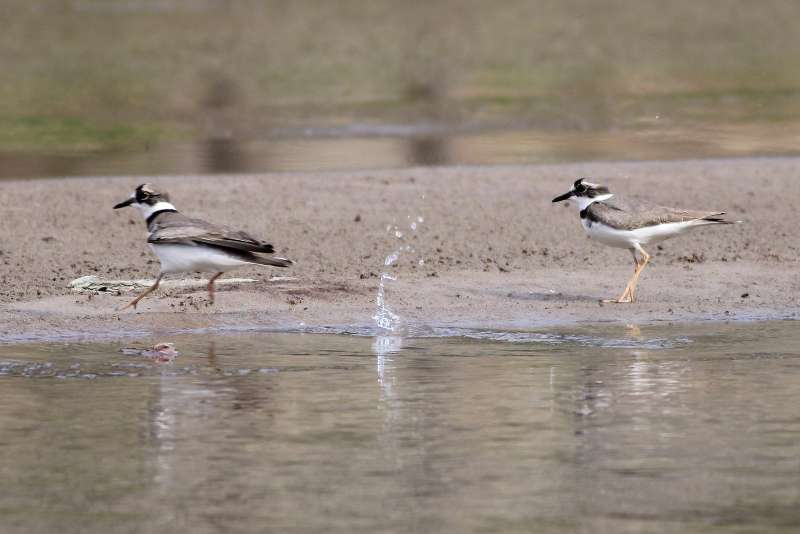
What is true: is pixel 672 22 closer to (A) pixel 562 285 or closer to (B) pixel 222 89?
(B) pixel 222 89

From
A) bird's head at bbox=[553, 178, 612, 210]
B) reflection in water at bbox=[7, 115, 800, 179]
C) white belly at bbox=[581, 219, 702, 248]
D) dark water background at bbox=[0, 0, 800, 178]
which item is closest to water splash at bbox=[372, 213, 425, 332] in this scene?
bird's head at bbox=[553, 178, 612, 210]

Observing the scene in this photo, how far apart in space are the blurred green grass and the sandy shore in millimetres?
5199

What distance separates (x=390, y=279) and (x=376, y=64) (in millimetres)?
15934

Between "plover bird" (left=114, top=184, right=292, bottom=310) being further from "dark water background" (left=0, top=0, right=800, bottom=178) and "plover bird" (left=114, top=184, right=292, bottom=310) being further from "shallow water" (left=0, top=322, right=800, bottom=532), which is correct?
"dark water background" (left=0, top=0, right=800, bottom=178)

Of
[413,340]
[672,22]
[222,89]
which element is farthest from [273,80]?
[413,340]

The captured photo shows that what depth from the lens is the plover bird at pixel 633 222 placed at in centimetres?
1365

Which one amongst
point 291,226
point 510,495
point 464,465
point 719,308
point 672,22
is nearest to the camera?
point 510,495

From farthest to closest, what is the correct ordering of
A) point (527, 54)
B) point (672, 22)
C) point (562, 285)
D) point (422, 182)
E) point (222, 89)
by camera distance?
point (672, 22)
point (527, 54)
point (222, 89)
point (422, 182)
point (562, 285)

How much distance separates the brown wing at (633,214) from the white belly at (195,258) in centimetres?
276

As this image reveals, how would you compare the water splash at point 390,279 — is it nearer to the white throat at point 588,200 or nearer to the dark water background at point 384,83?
the white throat at point 588,200

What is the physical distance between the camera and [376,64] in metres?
29.7

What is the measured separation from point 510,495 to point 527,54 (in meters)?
23.4

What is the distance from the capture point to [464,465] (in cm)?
821

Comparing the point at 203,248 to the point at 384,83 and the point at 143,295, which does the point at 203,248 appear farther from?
the point at 384,83
